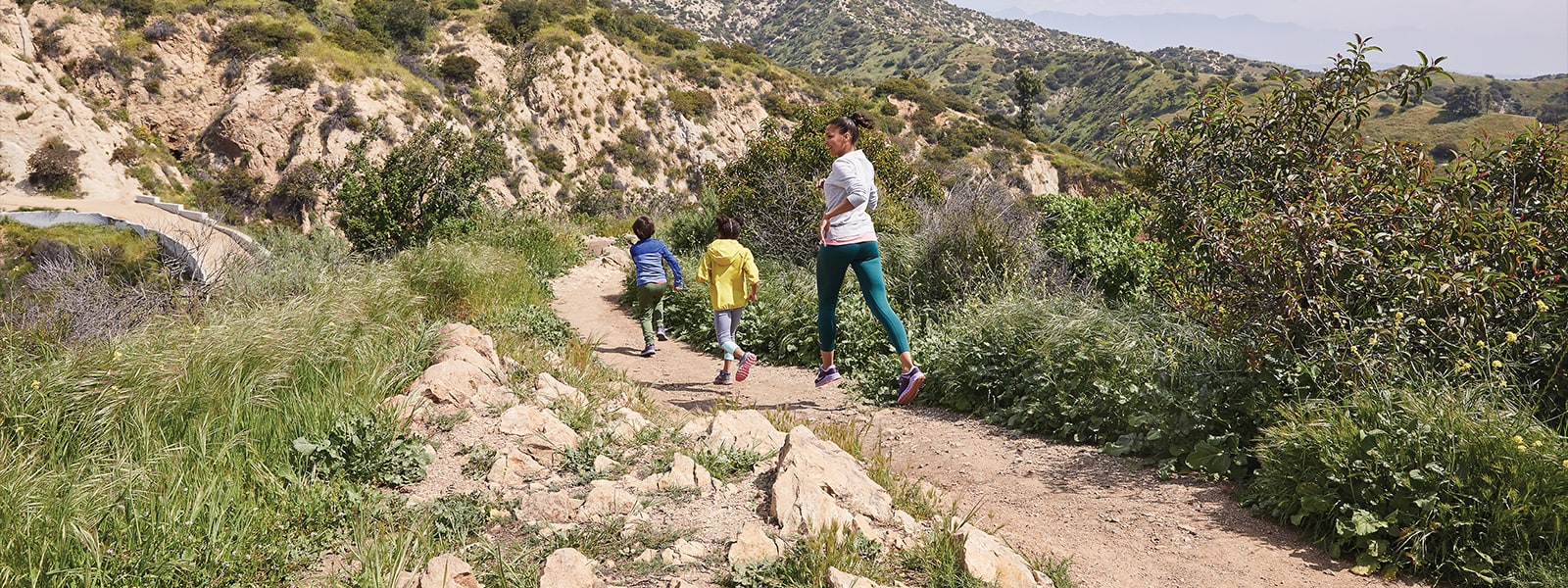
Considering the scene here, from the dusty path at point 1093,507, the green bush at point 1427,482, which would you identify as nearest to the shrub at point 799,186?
the dusty path at point 1093,507

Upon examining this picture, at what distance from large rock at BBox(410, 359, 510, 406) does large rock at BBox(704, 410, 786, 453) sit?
1.32 metres

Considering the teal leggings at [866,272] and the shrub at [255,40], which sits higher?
the shrub at [255,40]

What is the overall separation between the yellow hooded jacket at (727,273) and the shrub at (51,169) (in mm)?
40775

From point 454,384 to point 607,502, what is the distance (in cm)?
163

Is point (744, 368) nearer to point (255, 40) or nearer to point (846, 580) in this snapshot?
point (846, 580)

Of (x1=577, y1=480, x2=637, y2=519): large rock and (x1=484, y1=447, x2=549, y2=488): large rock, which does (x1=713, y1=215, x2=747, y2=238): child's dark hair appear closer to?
(x1=484, y1=447, x2=549, y2=488): large rock

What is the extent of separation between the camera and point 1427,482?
2986mm

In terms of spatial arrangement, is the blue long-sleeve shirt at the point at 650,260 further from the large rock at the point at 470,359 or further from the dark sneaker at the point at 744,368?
the large rock at the point at 470,359

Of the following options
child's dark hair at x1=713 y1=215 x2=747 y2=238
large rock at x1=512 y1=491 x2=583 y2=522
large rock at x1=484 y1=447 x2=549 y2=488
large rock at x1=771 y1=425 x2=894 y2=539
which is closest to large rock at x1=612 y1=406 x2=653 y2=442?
large rock at x1=484 y1=447 x2=549 y2=488

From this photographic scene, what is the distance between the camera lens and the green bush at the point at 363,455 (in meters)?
3.37

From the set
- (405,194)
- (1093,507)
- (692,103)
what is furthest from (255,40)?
(1093,507)

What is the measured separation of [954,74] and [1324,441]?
4292 inches

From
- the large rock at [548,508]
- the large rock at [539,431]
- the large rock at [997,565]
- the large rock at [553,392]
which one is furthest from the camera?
the large rock at [553,392]

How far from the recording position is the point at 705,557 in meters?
2.88
